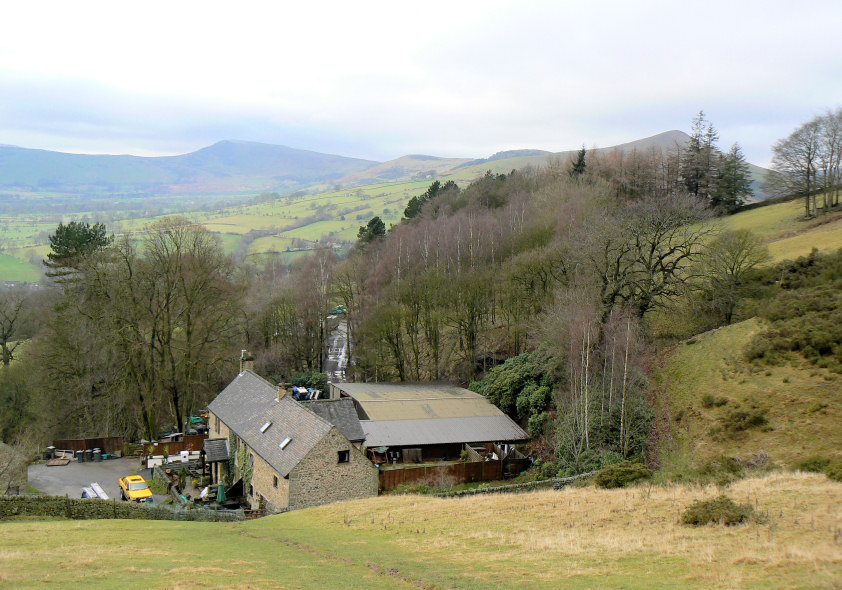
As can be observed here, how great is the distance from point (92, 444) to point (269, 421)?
1830 centimetres

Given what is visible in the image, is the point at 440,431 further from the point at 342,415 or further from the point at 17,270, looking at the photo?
the point at 17,270

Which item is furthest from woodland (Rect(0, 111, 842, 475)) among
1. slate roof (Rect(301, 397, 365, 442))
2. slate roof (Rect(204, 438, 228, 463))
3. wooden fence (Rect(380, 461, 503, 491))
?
slate roof (Rect(204, 438, 228, 463))

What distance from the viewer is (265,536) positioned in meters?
21.9

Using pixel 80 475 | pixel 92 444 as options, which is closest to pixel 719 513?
pixel 80 475

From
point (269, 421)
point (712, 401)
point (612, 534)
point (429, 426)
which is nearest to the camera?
point (612, 534)

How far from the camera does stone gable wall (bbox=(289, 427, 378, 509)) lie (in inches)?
1124

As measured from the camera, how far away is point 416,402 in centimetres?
4175

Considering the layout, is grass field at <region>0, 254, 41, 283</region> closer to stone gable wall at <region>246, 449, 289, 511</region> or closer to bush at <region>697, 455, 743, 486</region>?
stone gable wall at <region>246, 449, 289, 511</region>

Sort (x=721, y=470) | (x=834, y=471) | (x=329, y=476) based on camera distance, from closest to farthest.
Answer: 1. (x=834, y=471)
2. (x=721, y=470)
3. (x=329, y=476)

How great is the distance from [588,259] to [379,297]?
2221 cm

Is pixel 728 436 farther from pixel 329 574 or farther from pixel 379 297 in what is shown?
pixel 379 297

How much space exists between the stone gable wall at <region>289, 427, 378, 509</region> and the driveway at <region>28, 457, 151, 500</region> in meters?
13.1

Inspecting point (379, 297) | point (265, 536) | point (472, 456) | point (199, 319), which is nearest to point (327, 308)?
point (379, 297)

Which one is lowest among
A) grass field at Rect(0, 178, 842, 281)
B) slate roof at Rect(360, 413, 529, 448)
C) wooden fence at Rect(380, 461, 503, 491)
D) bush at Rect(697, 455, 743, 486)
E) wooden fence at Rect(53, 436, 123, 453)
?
wooden fence at Rect(53, 436, 123, 453)
